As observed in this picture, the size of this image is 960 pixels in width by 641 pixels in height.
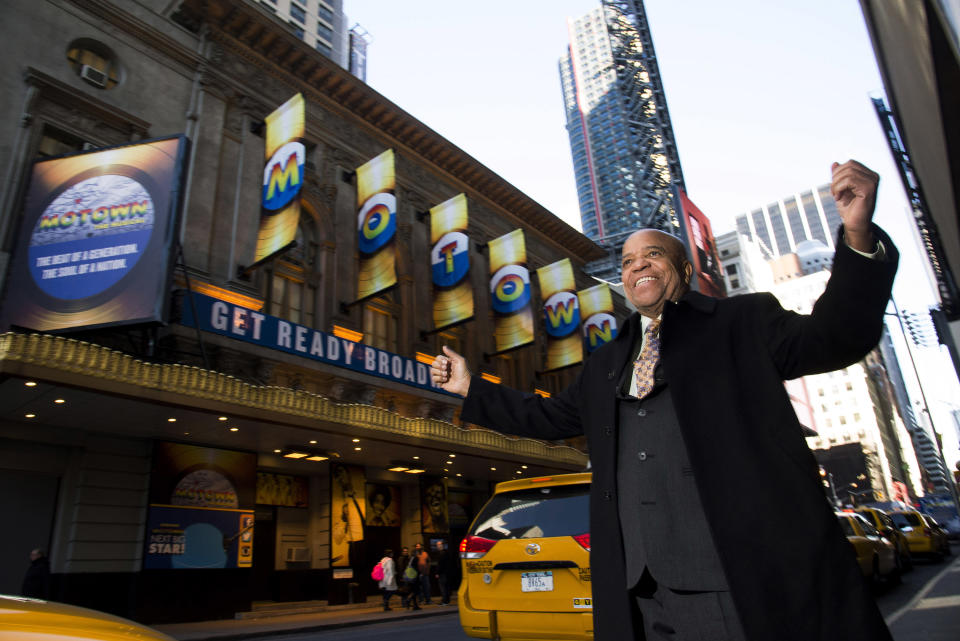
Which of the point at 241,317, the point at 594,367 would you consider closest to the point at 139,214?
the point at 241,317

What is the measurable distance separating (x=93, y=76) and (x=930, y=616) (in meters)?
22.2

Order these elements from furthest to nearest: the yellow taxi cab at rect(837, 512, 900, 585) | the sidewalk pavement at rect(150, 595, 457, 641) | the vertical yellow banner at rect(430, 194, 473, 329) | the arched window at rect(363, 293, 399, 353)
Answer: the arched window at rect(363, 293, 399, 353)
the vertical yellow banner at rect(430, 194, 473, 329)
the sidewalk pavement at rect(150, 595, 457, 641)
the yellow taxi cab at rect(837, 512, 900, 585)

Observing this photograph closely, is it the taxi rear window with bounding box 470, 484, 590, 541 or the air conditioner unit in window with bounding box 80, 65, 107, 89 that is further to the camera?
the air conditioner unit in window with bounding box 80, 65, 107, 89

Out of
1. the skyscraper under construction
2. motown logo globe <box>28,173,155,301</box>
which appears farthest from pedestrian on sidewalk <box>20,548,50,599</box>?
the skyscraper under construction

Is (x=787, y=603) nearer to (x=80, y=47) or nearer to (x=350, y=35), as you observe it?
(x=80, y=47)

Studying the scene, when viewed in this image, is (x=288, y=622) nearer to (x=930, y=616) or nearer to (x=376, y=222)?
(x=930, y=616)

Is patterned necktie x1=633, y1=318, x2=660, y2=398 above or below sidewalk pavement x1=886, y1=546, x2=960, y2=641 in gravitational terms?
above

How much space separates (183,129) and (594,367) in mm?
20141

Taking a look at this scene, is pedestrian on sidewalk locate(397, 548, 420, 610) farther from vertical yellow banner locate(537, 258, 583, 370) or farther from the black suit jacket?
the black suit jacket

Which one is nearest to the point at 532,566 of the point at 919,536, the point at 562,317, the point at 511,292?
the point at 919,536

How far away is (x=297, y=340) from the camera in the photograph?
17.3 m

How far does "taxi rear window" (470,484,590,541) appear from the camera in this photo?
17.6 ft

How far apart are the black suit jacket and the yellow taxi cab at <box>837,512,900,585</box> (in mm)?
8990

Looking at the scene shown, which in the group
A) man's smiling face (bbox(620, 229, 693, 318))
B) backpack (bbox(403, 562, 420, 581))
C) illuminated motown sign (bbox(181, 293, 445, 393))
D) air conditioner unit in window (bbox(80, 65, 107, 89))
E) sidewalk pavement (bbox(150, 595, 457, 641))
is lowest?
sidewalk pavement (bbox(150, 595, 457, 641))
